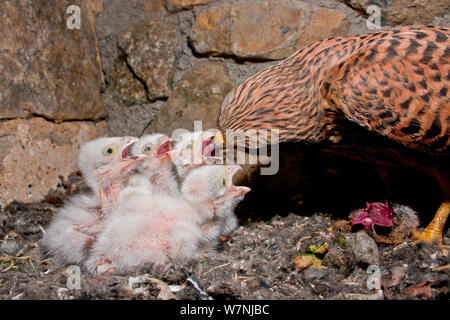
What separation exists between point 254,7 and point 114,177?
1383mm

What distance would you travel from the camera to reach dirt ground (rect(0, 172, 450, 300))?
1.84 meters

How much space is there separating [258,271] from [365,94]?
98cm

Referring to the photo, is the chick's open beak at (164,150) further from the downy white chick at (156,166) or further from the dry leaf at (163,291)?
the dry leaf at (163,291)

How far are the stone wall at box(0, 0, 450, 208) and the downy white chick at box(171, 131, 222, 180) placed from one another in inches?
14.9

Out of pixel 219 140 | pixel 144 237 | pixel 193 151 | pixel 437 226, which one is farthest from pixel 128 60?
pixel 437 226

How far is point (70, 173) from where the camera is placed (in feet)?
9.89

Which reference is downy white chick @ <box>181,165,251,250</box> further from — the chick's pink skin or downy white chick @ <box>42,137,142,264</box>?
the chick's pink skin

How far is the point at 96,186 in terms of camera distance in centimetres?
256
